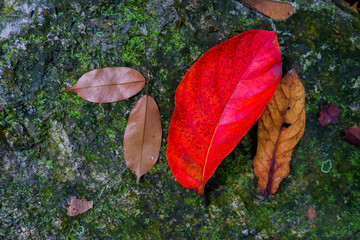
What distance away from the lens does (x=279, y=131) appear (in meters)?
1.56

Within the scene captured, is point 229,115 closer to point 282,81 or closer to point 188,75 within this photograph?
point 188,75

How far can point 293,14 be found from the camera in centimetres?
161

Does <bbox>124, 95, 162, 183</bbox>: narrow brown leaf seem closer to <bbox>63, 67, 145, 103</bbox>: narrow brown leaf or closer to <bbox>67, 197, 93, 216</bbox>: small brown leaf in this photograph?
<bbox>63, 67, 145, 103</bbox>: narrow brown leaf

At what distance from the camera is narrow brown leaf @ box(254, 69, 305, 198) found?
60.9 inches

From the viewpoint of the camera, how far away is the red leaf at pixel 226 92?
140 centimetres

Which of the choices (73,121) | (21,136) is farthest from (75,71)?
(21,136)

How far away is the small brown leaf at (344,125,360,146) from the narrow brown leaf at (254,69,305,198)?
0.30 metres

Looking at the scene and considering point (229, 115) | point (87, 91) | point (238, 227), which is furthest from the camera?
point (238, 227)

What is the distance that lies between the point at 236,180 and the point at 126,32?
111 centimetres

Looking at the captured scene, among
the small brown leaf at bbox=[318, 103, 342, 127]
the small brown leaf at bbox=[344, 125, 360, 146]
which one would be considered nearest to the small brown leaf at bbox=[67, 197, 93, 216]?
the small brown leaf at bbox=[318, 103, 342, 127]

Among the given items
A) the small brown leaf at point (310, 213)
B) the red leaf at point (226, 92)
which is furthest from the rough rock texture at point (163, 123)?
the red leaf at point (226, 92)

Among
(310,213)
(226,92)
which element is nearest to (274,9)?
(226,92)

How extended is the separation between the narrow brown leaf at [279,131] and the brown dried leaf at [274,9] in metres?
0.35

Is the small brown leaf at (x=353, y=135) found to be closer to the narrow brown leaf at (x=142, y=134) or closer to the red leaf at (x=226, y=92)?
the red leaf at (x=226, y=92)
